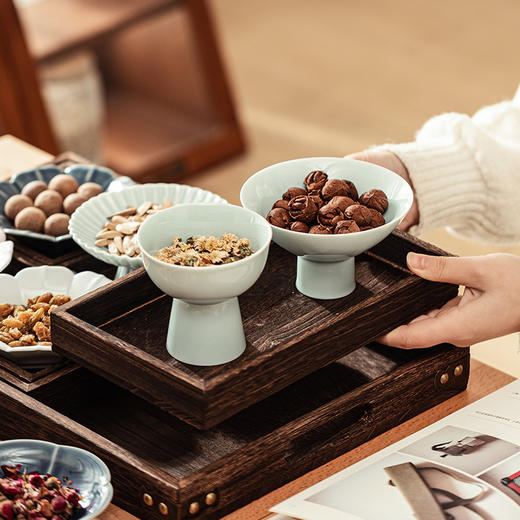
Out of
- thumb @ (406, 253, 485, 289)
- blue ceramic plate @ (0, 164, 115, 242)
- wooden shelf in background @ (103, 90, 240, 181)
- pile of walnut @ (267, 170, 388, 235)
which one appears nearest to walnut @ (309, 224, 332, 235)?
pile of walnut @ (267, 170, 388, 235)

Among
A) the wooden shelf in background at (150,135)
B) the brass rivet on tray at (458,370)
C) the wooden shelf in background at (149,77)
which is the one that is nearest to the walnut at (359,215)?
the brass rivet on tray at (458,370)

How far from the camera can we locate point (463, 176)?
4.72 ft

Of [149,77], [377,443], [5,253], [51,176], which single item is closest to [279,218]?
[377,443]

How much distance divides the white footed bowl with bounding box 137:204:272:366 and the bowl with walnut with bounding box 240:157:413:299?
1.7 inches

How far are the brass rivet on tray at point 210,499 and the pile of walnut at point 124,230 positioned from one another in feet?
1.21

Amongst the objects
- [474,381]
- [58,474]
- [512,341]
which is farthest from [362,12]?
[58,474]

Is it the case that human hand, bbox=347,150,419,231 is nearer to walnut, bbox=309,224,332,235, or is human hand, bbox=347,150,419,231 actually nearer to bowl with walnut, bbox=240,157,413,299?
bowl with walnut, bbox=240,157,413,299

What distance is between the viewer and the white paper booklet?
0.94m

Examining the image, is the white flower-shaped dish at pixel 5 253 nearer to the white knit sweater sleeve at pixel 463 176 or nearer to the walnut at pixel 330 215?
the walnut at pixel 330 215

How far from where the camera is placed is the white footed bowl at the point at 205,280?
0.94 m

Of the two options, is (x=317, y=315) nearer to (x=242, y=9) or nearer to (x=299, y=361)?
(x=299, y=361)

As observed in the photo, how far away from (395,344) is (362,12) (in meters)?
3.53

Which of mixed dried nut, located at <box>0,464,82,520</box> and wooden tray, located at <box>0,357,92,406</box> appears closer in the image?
mixed dried nut, located at <box>0,464,82,520</box>

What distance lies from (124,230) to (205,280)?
337 mm
